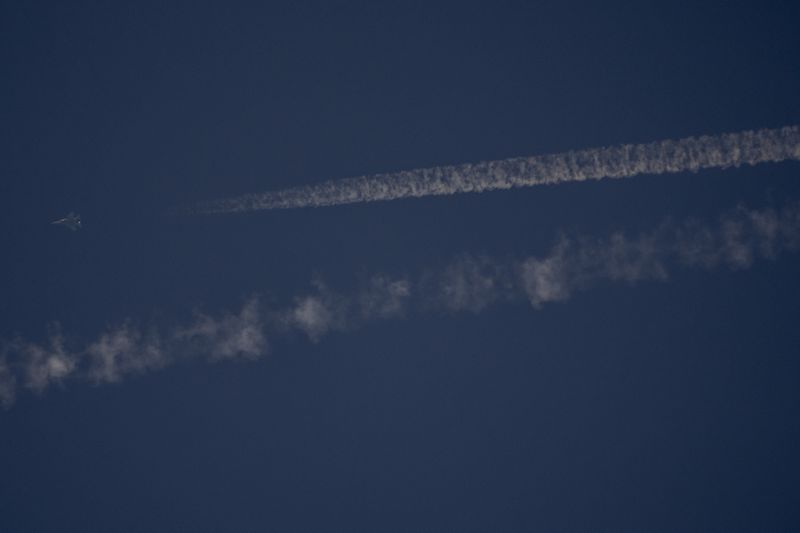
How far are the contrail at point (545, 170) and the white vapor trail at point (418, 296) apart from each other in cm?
215

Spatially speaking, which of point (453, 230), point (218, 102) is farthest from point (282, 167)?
point (453, 230)

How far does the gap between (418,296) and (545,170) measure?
6711 millimetres

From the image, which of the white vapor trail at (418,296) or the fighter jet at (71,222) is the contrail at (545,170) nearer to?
the white vapor trail at (418,296)

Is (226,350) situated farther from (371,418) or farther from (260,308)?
(371,418)

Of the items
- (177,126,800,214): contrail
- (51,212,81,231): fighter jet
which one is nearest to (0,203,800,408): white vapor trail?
(177,126,800,214): contrail

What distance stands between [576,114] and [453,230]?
643 centimetres

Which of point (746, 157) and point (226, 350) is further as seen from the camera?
point (226, 350)

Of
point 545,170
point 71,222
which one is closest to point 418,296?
point 545,170

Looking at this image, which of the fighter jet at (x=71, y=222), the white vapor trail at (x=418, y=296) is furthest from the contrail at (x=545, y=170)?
the fighter jet at (x=71, y=222)

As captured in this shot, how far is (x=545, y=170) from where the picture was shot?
24.6 m

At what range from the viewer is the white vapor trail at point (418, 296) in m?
24.2

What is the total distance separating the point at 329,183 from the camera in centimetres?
2508

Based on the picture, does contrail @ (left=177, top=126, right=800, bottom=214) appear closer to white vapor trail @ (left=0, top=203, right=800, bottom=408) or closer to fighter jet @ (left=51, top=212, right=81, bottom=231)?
white vapor trail @ (left=0, top=203, right=800, bottom=408)

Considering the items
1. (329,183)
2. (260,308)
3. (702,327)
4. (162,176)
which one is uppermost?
(162,176)
